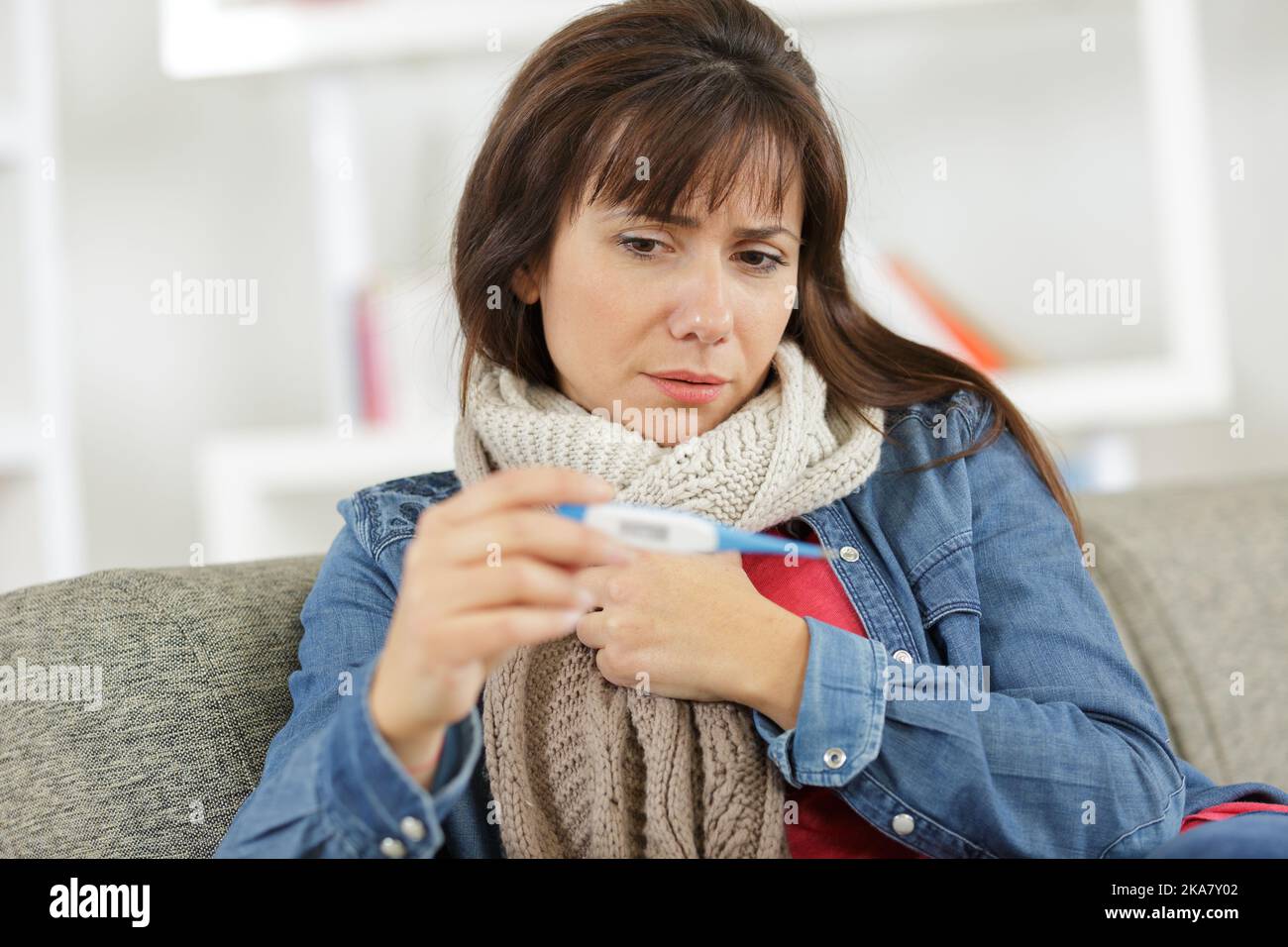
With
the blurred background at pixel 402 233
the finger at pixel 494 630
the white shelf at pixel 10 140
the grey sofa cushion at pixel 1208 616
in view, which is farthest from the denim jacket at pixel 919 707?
the white shelf at pixel 10 140

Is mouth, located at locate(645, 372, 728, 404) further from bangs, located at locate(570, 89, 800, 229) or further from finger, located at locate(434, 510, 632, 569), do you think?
finger, located at locate(434, 510, 632, 569)

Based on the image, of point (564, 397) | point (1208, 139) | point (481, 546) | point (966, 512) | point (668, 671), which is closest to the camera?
point (481, 546)

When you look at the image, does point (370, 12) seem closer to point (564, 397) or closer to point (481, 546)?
point (564, 397)

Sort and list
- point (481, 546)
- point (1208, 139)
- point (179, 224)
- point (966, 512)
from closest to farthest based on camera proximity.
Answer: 1. point (481, 546)
2. point (966, 512)
3. point (1208, 139)
4. point (179, 224)

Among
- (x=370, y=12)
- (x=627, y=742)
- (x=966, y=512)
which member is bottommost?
(x=627, y=742)

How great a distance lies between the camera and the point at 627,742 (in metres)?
1.02

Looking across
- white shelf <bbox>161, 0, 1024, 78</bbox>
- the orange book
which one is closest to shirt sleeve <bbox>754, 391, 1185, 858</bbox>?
the orange book

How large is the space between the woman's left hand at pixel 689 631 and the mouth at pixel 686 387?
15 centimetres

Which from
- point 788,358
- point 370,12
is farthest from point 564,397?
point 370,12

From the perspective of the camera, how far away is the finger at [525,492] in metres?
0.72

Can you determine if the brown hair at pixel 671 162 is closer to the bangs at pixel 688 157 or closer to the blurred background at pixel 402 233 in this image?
the bangs at pixel 688 157

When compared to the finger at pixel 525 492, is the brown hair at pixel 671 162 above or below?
above

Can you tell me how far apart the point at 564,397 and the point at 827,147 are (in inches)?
12.4

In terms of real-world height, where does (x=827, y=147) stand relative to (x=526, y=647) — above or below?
above
